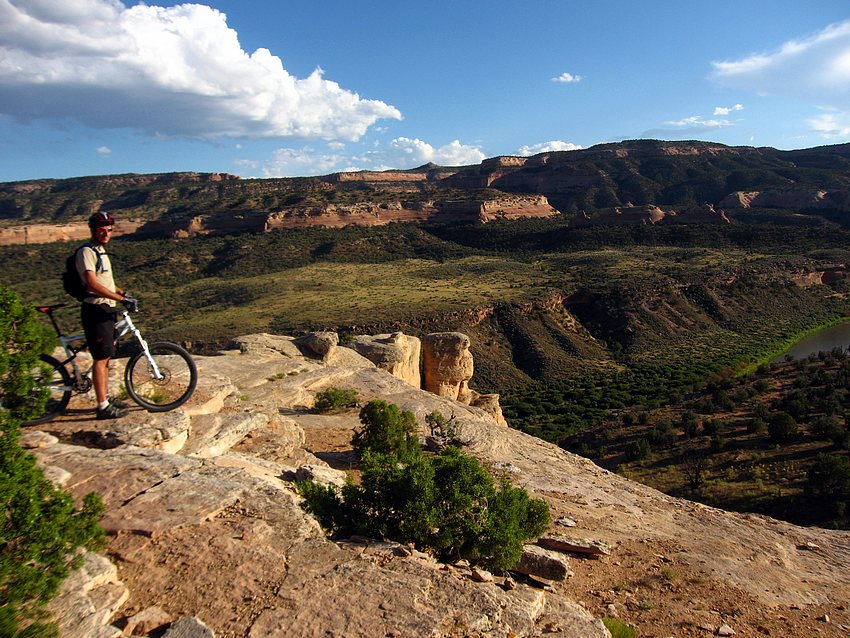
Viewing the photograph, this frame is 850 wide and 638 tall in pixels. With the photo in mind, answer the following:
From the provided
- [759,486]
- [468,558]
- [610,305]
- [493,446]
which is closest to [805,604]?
[468,558]

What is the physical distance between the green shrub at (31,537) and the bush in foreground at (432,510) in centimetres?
221

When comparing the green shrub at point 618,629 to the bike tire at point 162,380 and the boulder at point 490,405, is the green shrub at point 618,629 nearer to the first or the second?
the bike tire at point 162,380

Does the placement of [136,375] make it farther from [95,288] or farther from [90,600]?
[90,600]

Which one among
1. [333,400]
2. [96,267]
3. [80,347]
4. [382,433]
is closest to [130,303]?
[96,267]

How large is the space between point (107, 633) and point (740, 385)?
3459 centimetres

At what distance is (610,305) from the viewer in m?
48.9

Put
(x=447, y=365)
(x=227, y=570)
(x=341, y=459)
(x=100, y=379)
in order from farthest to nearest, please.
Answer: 1. (x=447, y=365)
2. (x=341, y=459)
3. (x=100, y=379)
4. (x=227, y=570)

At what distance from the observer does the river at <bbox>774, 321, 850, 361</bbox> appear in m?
44.8

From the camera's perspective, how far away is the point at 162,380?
24.1 ft

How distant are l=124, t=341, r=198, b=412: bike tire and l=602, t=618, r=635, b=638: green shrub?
565 cm

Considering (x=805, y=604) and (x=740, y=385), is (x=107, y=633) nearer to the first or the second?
(x=805, y=604)

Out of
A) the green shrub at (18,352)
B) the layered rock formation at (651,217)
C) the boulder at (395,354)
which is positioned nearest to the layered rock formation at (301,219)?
the layered rock formation at (651,217)

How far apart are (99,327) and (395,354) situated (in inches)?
538

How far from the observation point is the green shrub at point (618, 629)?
544 centimetres
